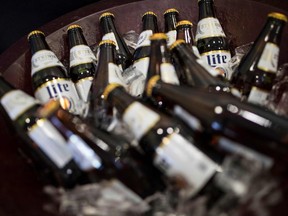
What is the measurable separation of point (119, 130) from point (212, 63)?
1.48ft

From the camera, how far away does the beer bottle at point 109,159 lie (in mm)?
873

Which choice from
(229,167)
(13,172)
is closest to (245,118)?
(229,167)

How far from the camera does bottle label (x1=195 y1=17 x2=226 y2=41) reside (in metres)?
1.33

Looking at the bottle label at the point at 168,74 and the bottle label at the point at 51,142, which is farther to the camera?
the bottle label at the point at 168,74

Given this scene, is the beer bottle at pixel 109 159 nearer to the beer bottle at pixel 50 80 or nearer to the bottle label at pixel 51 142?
the bottle label at pixel 51 142

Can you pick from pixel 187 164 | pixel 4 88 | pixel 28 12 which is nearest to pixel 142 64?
pixel 4 88

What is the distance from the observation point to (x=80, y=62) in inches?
52.7

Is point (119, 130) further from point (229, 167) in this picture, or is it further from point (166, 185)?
point (229, 167)

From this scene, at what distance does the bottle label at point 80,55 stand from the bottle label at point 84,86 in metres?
0.07

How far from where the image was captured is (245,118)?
0.88 m

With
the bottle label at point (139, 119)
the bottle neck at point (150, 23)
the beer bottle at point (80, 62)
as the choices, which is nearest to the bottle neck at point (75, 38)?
the beer bottle at point (80, 62)

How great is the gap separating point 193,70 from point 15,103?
17.6 inches

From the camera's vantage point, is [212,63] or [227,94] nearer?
[227,94]

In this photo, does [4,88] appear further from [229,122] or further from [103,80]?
[229,122]
